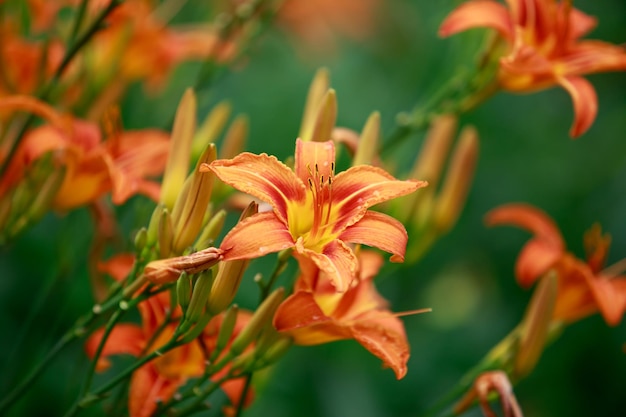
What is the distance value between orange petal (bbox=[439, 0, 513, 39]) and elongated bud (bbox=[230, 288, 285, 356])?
1.20 ft

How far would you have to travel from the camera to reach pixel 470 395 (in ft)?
2.97

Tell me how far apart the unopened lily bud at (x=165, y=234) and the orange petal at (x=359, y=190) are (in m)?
0.15

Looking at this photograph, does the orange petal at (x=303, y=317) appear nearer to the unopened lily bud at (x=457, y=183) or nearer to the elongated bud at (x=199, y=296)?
the elongated bud at (x=199, y=296)

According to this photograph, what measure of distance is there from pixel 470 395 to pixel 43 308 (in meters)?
0.51

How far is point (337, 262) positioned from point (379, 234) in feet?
0.19

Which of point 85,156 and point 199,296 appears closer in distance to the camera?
point 199,296

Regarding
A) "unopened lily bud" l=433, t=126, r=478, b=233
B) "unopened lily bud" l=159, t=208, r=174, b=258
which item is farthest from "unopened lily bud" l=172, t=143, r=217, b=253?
"unopened lily bud" l=433, t=126, r=478, b=233

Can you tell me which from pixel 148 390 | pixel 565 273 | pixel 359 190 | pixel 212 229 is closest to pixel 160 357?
pixel 148 390

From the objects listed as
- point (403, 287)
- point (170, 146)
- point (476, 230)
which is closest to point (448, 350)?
point (403, 287)

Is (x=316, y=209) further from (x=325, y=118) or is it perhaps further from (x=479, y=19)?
(x=479, y=19)

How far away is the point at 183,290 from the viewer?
0.72 metres

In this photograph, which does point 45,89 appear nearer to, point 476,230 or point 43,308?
point 43,308

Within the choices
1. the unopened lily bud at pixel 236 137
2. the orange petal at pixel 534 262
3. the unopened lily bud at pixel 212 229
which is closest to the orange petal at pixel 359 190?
the unopened lily bud at pixel 212 229

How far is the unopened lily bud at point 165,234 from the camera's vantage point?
76 cm
